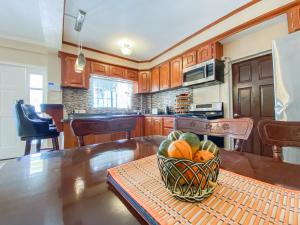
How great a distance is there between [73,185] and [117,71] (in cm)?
400

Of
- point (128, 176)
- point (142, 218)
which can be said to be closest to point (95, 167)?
point (128, 176)

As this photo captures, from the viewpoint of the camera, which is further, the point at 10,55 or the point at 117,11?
the point at 10,55

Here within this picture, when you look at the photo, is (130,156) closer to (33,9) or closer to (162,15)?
(162,15)

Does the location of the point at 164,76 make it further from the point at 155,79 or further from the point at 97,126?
the point at 97,126

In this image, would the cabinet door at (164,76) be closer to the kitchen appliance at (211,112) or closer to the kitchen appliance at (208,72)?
the kitchen appliance at (208,72)

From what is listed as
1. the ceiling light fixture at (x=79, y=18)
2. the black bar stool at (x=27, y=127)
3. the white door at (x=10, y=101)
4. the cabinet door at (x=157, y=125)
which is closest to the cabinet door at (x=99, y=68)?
the ceiling light fixture at (x=79, y=18)

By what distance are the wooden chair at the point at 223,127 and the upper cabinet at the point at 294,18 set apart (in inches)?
66.4

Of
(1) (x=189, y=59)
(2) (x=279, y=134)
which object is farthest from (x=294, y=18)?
(2) (x=279, y=134)

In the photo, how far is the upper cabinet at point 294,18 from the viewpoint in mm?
1735

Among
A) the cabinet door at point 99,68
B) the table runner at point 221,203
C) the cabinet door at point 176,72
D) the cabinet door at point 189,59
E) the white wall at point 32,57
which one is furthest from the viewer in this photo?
the cabinet door at point 99,68

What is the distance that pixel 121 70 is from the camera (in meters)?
4.25

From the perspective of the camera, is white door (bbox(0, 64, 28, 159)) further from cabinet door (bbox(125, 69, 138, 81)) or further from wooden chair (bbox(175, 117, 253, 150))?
wooden chair (bbox(175, 117, 253, 150))

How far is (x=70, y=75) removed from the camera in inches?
133

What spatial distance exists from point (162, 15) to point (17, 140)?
415cm
